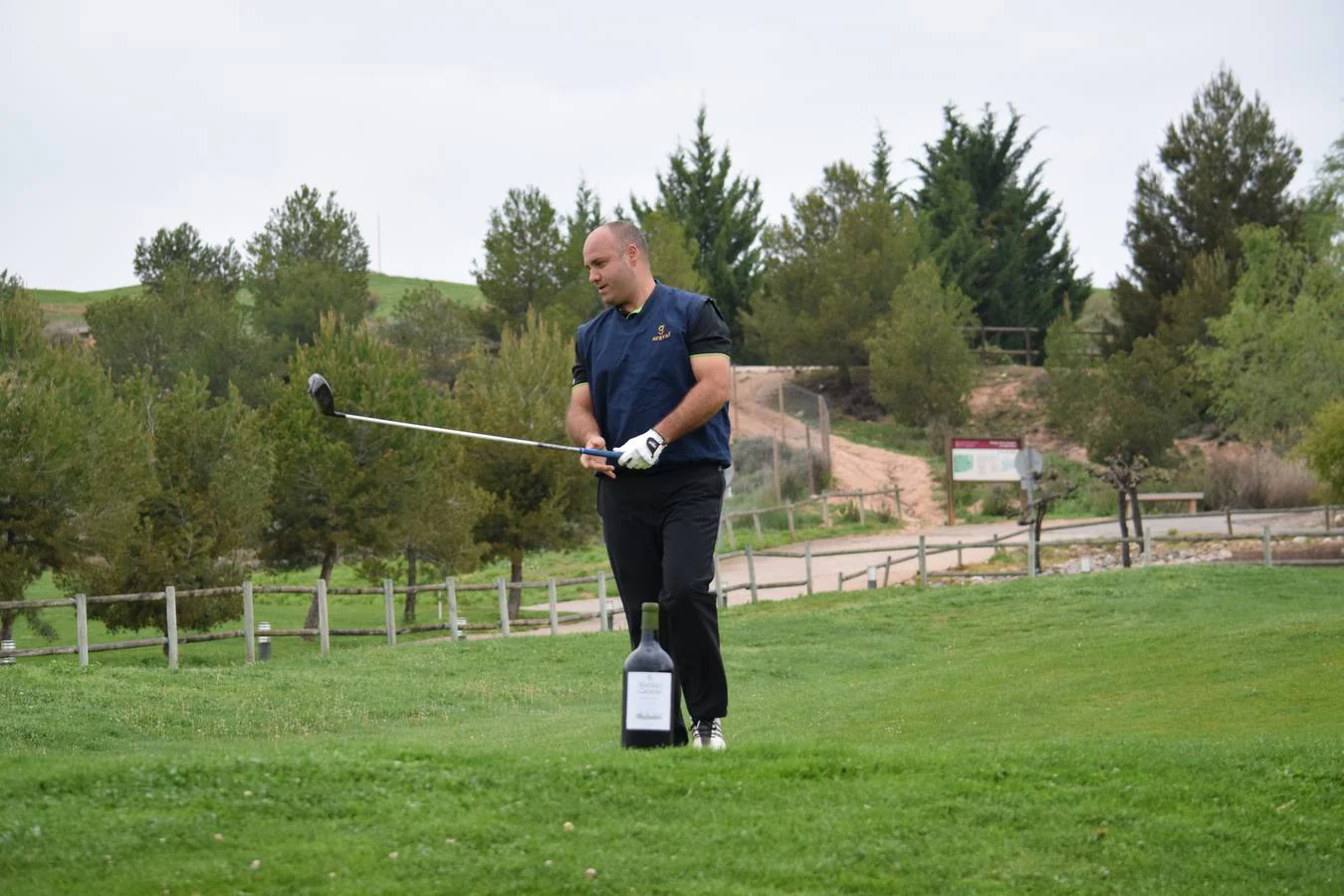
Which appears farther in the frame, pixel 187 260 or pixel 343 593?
pixel 187 260

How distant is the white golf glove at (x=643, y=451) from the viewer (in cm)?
669

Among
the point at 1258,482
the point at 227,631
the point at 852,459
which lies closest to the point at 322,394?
the point at 227,631

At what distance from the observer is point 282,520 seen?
112 feet

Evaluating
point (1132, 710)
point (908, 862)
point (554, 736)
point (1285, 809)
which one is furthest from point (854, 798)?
point (1132, 710)

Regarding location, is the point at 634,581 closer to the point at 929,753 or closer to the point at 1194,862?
the point at 929,753

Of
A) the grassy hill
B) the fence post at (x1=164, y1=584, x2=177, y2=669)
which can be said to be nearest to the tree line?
the fence post at (x1=164, y1=584, x2=177, y2=669)

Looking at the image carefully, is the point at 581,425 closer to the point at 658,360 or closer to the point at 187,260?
the point at 658,360

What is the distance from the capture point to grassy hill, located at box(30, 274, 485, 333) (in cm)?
8786

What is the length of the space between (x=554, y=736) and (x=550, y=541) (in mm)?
26844

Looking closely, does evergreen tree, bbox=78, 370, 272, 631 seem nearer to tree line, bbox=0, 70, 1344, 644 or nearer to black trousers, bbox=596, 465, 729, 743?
tree line, bbox=0, 70, 1344, 644

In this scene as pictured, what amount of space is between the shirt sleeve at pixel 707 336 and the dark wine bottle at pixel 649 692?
108 cm

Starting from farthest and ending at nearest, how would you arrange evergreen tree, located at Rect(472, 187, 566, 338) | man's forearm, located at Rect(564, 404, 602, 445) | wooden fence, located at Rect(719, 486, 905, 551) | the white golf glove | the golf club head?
evergreen tree, located at Rect(472, 187, 566, 338) → wooden fence, located at Rect(719, 486, 905, 551) → the golf club head → man's forearm, located at Rect(564, 404, 602, 445) → the white golf glove

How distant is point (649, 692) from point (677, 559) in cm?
55

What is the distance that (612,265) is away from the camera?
23.2 ft
